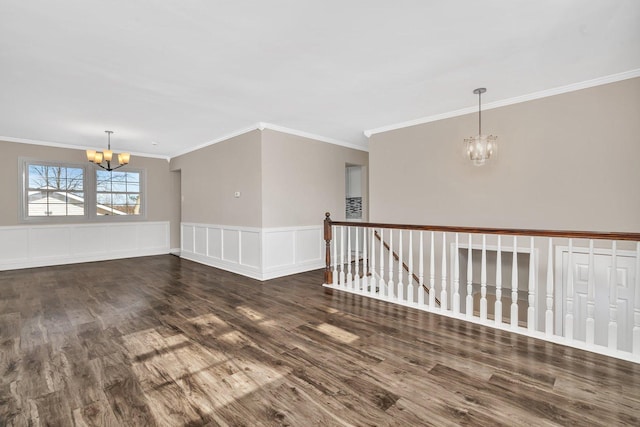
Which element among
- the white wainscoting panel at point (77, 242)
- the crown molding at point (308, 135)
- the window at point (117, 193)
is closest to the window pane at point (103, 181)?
the window at point (117, 193)

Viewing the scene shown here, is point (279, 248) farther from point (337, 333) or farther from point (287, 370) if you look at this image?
point (287, 370)

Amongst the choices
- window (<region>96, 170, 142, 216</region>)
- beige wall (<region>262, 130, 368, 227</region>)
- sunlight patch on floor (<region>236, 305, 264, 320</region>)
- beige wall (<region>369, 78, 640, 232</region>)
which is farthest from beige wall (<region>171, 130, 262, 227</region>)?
beige wall (<region>369, 78, 640, 232</region>)

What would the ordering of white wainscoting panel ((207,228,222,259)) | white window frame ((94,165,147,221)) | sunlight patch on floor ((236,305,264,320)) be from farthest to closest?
white window frame ((94,165,147,221)), white wainscoting panel ((207,228,222,259)), sunlight patch on floor ((236,305,264,320))

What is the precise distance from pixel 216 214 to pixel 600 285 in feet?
19.0

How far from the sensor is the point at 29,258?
5.98 metres

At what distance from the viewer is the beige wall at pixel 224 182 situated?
5.02 meters

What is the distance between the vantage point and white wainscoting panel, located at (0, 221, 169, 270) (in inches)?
230

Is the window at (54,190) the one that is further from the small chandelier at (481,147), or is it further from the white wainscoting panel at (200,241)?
the small chandelier at (481,147)

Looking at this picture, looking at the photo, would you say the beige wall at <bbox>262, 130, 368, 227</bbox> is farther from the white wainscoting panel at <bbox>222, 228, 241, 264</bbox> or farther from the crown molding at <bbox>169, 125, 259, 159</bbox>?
the white wainscoting panel at <bbox>222, 228, 241, 264</bbox>

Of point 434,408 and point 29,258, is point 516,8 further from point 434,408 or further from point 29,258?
point 29,258

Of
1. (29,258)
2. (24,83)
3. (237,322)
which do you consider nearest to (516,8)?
(237,322)

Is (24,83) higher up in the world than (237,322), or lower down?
higher up

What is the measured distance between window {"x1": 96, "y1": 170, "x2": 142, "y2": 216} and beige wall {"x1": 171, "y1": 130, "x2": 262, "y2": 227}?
122 cm

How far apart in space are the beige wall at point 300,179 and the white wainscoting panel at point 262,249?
0.22 meters
